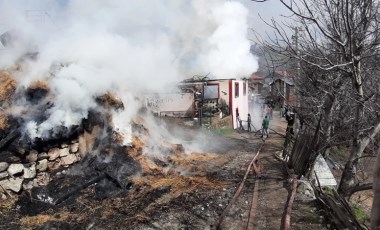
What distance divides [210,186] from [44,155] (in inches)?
186

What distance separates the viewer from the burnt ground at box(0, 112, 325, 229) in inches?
302

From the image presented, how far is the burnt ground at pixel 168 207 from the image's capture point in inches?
302

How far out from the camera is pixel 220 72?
30344 millimetres

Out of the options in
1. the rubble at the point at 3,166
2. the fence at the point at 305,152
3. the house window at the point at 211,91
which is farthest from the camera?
the house window at the point at 211,91

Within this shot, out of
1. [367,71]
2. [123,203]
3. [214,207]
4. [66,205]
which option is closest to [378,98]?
[367,71]

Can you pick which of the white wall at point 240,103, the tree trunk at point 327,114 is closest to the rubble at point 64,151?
the tree trunk at point 327,114

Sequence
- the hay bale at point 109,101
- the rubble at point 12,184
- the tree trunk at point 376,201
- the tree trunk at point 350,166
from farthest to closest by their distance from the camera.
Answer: the hay bale at point 109,101 < the rubble at point 12,184 < the tree trunk at point 350,166 < the tree trunk at point 376,201

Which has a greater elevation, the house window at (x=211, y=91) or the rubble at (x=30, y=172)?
the house window at (x=211, y=91)

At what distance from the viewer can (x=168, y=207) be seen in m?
8.48

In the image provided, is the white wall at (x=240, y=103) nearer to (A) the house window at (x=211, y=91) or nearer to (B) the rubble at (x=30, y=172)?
(A) the house window at (x=211, y=91)

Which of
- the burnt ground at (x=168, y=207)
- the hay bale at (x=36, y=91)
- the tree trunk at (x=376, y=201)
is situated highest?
the hay bale at (x=36, y=91)

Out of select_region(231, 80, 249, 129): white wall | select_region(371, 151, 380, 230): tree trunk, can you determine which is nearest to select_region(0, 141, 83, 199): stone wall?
select_region(371, 151, 380, 230): tree trunk

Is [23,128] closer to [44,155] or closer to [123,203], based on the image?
[44,155]

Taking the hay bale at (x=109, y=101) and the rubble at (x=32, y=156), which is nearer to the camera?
the rubble at (x=32, y=156)
